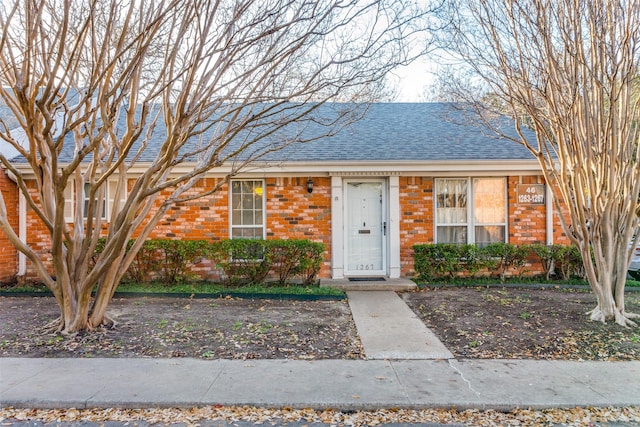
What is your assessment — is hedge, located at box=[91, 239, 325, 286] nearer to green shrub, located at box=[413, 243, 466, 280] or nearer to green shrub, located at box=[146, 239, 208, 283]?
green shrub, located at box=[146, 239, 208, 283]

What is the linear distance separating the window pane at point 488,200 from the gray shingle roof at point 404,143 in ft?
2.12

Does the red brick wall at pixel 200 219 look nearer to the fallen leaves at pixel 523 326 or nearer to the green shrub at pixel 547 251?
the fallen leaves at pixel 523 326

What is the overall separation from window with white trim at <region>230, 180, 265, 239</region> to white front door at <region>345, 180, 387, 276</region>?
201cm

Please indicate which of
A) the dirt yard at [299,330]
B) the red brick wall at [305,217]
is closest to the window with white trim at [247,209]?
the red brick wall at [305,217]

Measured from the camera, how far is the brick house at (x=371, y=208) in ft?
30.6

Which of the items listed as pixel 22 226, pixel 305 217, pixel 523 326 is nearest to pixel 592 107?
pixel 523 326

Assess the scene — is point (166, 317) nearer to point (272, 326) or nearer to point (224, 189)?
point (272, 326)

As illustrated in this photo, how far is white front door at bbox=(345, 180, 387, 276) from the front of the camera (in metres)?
9.51

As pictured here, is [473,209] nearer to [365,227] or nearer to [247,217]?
[365,227]

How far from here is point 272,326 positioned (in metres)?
5.83

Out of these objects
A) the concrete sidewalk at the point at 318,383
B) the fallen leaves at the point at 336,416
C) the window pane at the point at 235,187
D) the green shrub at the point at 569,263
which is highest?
the window pane at the point at 235,187

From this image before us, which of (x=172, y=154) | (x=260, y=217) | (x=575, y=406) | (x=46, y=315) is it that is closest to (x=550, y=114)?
(x=575, y=406)

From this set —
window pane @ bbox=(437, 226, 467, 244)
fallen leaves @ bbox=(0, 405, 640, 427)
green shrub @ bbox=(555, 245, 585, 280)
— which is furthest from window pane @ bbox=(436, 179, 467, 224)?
fallen leaves @ bbox=(0, 405, 640, 427)

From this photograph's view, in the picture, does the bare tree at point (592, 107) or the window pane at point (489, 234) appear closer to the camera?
the bare tree at point (592, 107)
